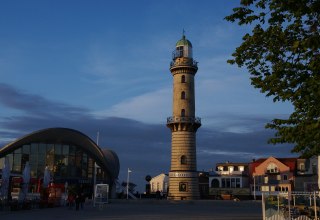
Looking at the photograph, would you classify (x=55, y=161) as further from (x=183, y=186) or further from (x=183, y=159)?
(x=183, y=186)

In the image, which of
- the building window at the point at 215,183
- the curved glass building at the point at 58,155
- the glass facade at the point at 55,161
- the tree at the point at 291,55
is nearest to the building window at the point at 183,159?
the curved glass building at the point at 58,155

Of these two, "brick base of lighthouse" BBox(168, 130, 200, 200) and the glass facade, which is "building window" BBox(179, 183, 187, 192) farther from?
the glass facade

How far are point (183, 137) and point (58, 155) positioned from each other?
19.5 m

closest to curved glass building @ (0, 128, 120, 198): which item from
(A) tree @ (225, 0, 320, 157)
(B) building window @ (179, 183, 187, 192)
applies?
(B) building window @ (179, 183, 187, 192)

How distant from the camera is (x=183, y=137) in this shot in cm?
5741

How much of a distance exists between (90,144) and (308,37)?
56.0 m

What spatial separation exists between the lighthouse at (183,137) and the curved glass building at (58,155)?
1164 cm

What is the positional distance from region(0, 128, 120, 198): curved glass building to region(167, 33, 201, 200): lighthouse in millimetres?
11644

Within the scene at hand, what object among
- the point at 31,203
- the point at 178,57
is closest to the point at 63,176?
the point at 178,57

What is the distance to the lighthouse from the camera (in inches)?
2249

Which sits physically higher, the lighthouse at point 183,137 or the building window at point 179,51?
the building window at point 179,51

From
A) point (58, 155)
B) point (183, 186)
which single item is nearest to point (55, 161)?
point (58, 155)

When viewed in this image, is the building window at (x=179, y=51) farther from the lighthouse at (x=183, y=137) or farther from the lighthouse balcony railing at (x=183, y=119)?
the lighthouse balcony railing at (x=183, y=119)

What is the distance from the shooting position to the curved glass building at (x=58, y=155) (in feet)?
204
